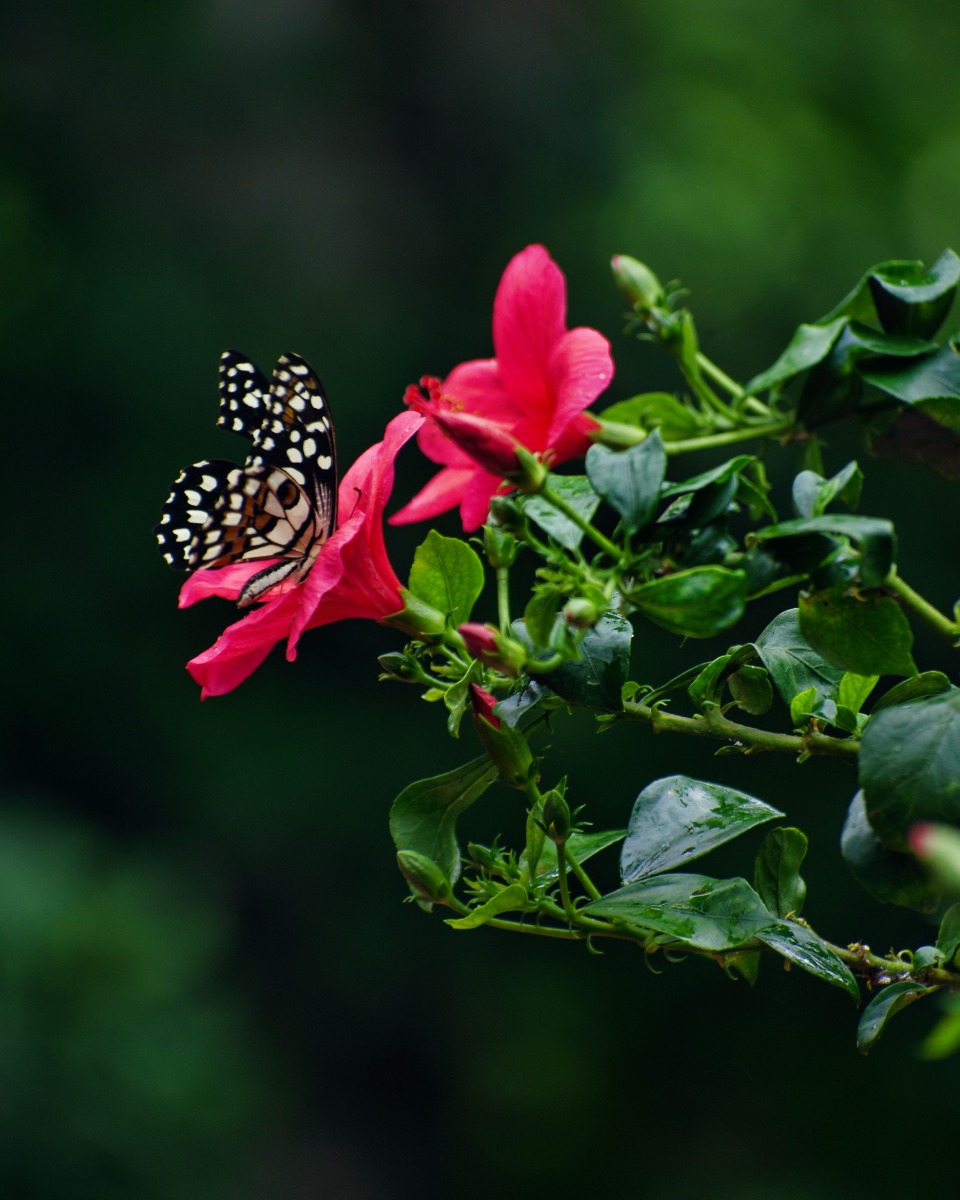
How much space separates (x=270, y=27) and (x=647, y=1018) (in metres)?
3.15

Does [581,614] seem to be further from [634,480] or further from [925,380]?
[925,380]

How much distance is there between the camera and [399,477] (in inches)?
147

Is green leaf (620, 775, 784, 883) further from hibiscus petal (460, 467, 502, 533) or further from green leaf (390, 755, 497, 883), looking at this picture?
hibiscus petal (460, 467, 502, 533)

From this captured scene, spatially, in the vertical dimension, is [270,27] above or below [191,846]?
above

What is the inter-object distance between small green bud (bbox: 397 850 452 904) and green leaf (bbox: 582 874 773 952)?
0.26 ft

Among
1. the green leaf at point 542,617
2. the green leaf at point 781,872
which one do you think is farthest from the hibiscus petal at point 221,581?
the green leaf at point 781,872

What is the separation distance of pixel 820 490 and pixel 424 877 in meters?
0.28

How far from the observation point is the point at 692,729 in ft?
2.38

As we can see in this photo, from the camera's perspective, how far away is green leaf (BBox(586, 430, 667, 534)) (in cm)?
56

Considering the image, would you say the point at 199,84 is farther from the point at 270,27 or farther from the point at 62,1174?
the point at 62,1174

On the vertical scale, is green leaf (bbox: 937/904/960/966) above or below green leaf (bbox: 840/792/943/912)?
below

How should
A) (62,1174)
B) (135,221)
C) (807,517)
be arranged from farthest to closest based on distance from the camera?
(135,221), (62,1174), (807,517)

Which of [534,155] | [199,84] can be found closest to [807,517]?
[534,155]

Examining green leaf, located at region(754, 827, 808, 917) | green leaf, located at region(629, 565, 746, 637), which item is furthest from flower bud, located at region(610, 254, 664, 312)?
green leaf, located at region(754, 827, 808, 917)
